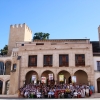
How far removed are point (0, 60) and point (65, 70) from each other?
13244 mm

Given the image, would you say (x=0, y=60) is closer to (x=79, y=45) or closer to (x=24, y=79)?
(x=24, y=79)

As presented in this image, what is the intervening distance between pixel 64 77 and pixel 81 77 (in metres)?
2.86

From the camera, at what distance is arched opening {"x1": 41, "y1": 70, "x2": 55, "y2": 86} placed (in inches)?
1162

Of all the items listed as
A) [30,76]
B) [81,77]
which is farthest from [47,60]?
[81,77]

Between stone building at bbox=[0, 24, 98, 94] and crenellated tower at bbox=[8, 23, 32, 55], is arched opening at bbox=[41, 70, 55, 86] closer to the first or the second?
stone building at bbox=[0, 24, 98, 94]

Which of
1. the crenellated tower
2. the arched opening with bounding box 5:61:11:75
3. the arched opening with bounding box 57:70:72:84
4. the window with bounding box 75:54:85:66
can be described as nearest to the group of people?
the arched opening with bounding box 57:70:72:84

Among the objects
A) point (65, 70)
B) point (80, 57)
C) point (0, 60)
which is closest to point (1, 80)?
point (0, 60)

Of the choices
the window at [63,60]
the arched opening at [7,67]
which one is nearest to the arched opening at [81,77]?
the window at [63,60]

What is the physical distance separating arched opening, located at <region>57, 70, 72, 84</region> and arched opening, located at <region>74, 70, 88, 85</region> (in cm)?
134

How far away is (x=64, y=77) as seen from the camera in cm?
3106

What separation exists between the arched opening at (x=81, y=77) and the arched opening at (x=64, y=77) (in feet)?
4.39

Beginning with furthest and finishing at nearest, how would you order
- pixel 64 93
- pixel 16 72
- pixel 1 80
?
pixel 1 80
pixel 16 72
pixel 64 93

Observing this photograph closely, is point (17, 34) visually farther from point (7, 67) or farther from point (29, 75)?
point (29, 75)

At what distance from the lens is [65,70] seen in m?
30.2
